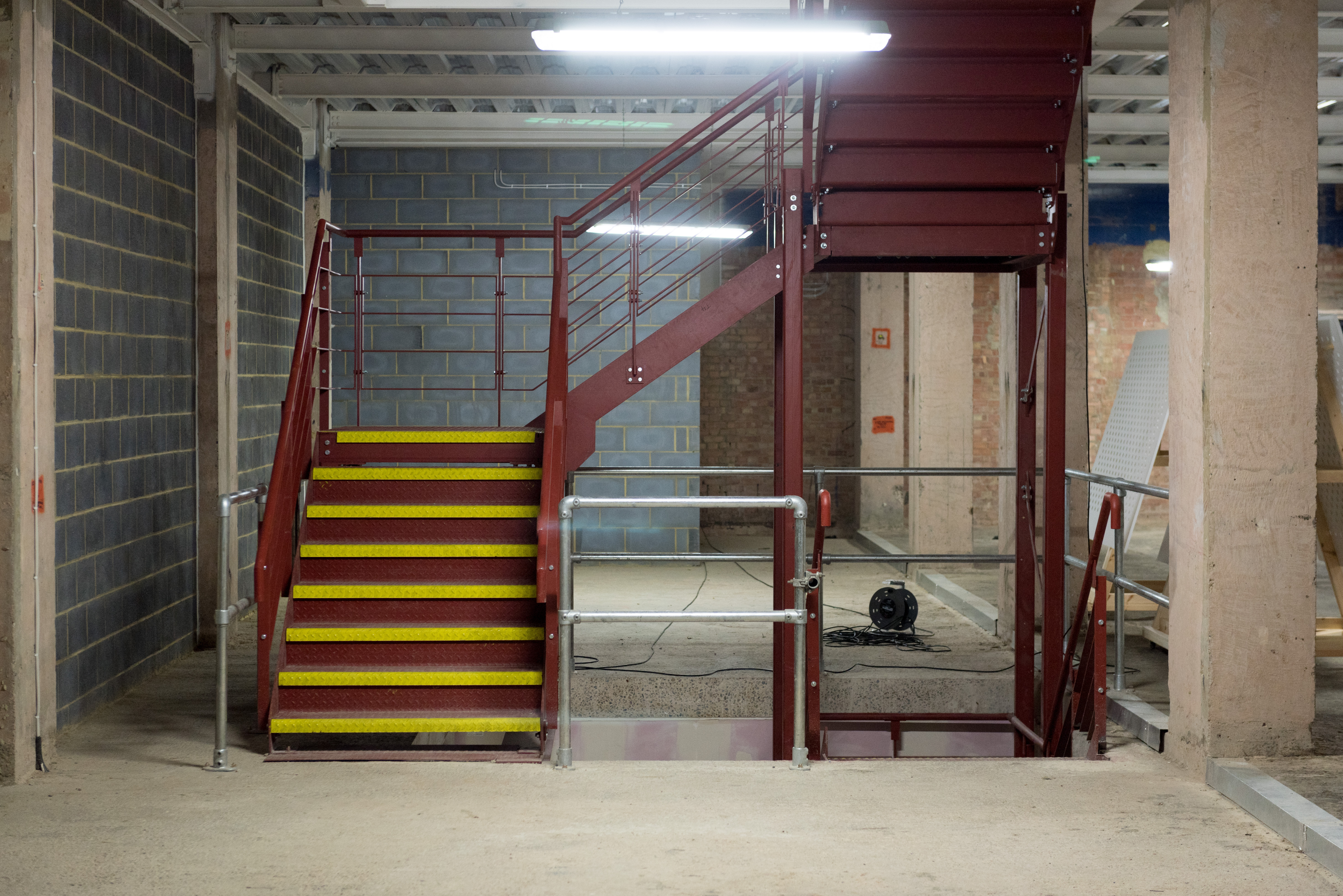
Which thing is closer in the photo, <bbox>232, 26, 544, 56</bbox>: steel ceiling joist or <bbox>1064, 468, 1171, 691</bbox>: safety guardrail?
<bbox>1064, 468, 1171, 691</bbox>: safety guardrail

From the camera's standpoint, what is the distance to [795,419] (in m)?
5.59

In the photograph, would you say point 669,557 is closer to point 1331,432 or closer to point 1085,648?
point 1085,648

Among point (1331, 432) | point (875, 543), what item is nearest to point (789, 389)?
point (1331, 432)

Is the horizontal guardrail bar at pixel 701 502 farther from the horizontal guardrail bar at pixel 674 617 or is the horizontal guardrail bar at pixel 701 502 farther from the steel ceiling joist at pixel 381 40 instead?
the steel ceiling joist at pixel 381 40

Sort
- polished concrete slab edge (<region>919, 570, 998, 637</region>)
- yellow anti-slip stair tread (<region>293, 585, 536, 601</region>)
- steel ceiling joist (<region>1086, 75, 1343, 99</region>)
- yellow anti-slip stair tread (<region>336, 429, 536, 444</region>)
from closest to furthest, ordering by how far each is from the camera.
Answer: yellow anti-slip stair tread (<region>293, 585, 536, 601</region>)
yellow anti-slip stair tread (<region>336, 429, 536, 444</region>)
polished concrete slab edge (<region>919, 570, 998, 637</region>)
steel ceiling joist (<region>1086, 75, 1343, 99</region>)

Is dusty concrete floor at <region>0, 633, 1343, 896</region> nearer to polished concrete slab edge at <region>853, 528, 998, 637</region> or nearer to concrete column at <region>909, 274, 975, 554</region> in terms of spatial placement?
polished concrete slab edge at <region>853, 528, 998, 637</region>

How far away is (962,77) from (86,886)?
443cm

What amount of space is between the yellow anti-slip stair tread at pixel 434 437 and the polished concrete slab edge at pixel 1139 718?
9.79 feet

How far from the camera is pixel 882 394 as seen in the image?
12773mm

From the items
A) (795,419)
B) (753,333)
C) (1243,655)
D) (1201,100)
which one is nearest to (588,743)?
(795,419)

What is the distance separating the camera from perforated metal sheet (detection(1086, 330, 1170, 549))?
729cm

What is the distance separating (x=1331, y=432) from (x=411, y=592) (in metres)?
4.78

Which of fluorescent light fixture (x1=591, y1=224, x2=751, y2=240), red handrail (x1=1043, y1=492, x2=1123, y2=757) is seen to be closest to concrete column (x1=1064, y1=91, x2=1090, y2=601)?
red handrail (x1=1043, y1=492, x2=1123, y2=757)

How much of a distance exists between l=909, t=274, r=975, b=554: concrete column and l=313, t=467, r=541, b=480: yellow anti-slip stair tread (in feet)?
15.1
